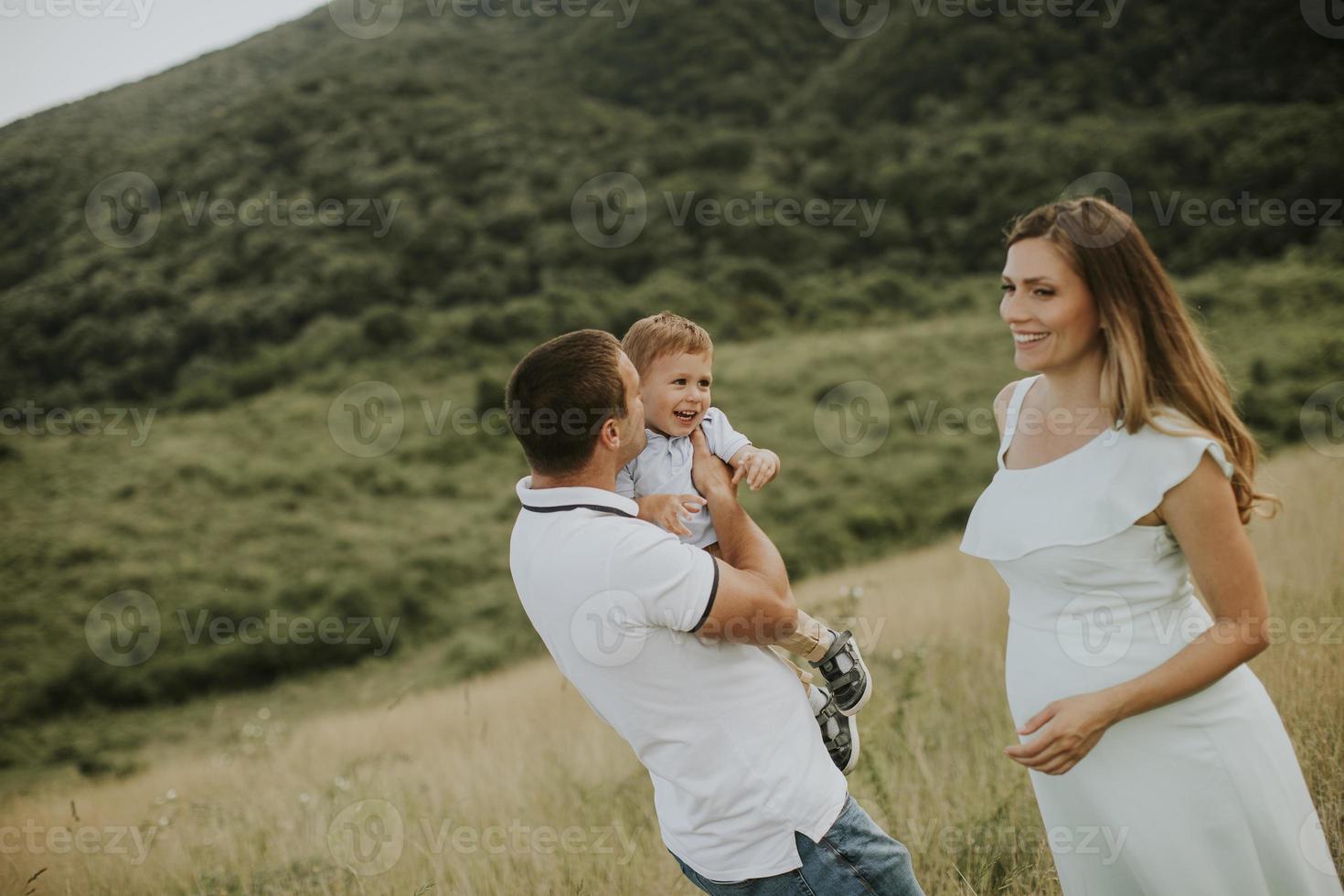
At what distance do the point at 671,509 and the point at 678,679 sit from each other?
45 cm

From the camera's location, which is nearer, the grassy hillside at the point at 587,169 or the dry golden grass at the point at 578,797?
the dry golden grass at the point at 578,797

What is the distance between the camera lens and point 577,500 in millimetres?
2008

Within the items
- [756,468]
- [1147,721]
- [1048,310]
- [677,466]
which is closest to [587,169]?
[677,466]

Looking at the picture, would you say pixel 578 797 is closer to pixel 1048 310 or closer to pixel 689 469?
pixel 689 469

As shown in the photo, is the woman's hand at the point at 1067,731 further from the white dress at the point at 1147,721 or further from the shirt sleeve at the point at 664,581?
the shirt sleeve at the point at 664,581

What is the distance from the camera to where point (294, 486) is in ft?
76.6

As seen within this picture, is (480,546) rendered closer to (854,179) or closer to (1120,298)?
(1120,298)

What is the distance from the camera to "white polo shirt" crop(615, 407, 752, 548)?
2402 millimetres

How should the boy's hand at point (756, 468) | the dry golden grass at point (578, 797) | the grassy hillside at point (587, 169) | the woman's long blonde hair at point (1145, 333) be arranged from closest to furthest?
the woman's long blonde hair at point (1145, 333) < the boy's hand at point (756, 468) < the dry golden grass at point (578, 797) < the grassy hillside at point (587, 169)

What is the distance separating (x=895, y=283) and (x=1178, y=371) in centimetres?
3434

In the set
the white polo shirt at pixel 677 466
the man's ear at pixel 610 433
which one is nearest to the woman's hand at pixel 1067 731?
the white polo shirt at pixel 677 466

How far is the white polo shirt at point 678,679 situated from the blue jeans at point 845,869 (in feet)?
0.10

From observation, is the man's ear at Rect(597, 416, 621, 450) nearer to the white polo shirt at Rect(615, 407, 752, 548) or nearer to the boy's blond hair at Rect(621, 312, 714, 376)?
the white polo shirt at Rect(615, 407, 752, 548)

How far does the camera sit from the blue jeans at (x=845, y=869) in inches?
76.7
